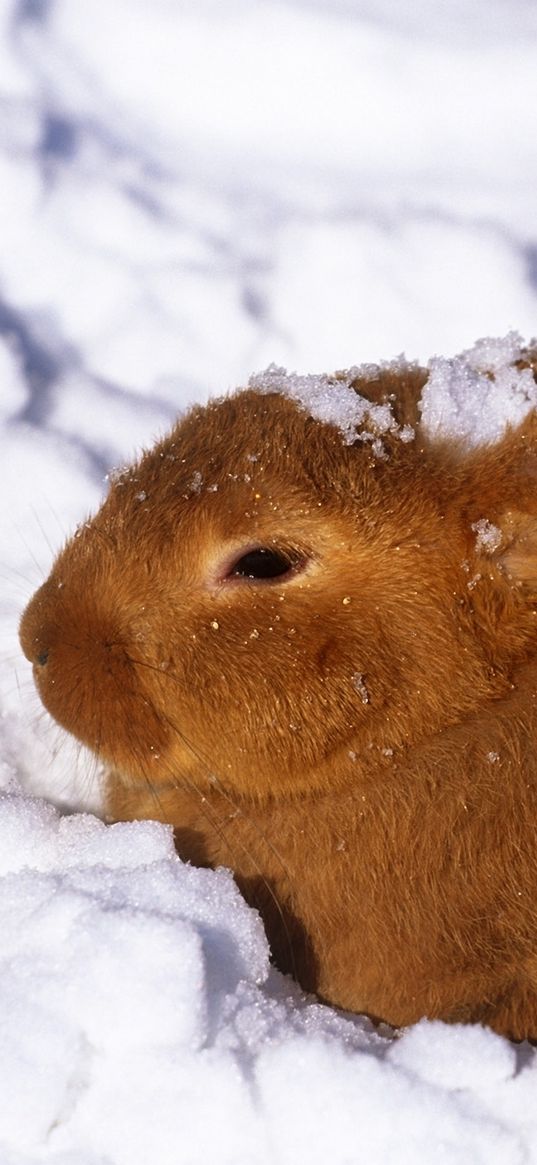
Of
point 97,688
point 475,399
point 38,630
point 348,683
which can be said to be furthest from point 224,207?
point 348,683

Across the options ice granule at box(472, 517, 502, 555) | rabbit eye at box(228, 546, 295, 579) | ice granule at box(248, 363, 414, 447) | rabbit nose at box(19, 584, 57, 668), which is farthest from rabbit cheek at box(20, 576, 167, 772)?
ice granule at box(472, 517, 502, 555)

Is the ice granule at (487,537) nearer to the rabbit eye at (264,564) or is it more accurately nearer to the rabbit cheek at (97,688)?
the rabbit eye at (264,564)

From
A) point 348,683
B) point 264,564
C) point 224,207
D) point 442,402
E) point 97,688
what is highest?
point 224,207

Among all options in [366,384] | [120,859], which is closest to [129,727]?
[120,859]

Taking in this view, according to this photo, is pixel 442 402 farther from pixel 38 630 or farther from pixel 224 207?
pixel 224 207

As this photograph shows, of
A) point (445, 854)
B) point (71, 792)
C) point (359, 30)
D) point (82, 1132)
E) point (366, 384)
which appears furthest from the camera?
point (359, 30)

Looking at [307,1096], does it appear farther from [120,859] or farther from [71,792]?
[71,792]

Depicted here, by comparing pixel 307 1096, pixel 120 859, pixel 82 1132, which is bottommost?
pixel 82 1132

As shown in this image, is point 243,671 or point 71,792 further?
point 71,792
